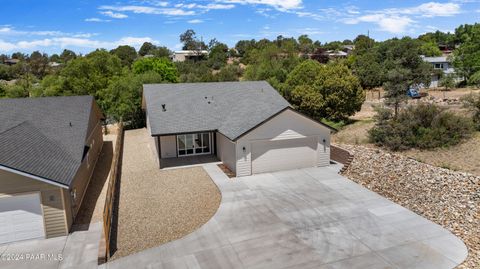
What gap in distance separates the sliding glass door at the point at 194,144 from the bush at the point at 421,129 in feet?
39.7

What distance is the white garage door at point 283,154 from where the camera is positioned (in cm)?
1956

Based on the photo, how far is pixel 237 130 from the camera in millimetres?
19734

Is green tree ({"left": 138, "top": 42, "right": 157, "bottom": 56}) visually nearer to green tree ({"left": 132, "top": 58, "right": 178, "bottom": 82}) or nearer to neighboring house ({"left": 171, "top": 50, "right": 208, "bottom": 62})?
neighboring house ({"left": 171, "top": 50, "right": 208, "bottom": 62})

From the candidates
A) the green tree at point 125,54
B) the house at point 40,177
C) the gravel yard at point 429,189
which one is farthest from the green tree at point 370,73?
the green tree at point 125,54

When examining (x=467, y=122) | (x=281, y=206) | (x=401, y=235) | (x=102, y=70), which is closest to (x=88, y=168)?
(x=281, y=206)

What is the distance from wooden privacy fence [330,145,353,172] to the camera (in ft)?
68.0

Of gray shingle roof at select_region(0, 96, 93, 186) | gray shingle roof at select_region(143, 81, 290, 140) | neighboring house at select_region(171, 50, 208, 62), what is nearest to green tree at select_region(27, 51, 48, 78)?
neighboring house at select_region(171, 50, 208, 62)

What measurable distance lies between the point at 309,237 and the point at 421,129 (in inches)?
582

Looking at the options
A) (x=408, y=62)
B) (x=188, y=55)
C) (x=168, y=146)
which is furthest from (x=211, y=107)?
(x=188, y=55)

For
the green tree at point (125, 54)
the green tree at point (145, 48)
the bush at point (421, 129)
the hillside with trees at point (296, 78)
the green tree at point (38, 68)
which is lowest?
the bush at point (421, 129)

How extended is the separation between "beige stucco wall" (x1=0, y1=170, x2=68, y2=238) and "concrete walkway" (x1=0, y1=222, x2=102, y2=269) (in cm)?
43

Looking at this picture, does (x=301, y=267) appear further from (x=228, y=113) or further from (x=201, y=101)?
(x=201, y=101)

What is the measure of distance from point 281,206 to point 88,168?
11.1 m

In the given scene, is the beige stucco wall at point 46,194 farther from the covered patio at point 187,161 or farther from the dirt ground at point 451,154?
the dirt ground at point 451,154
